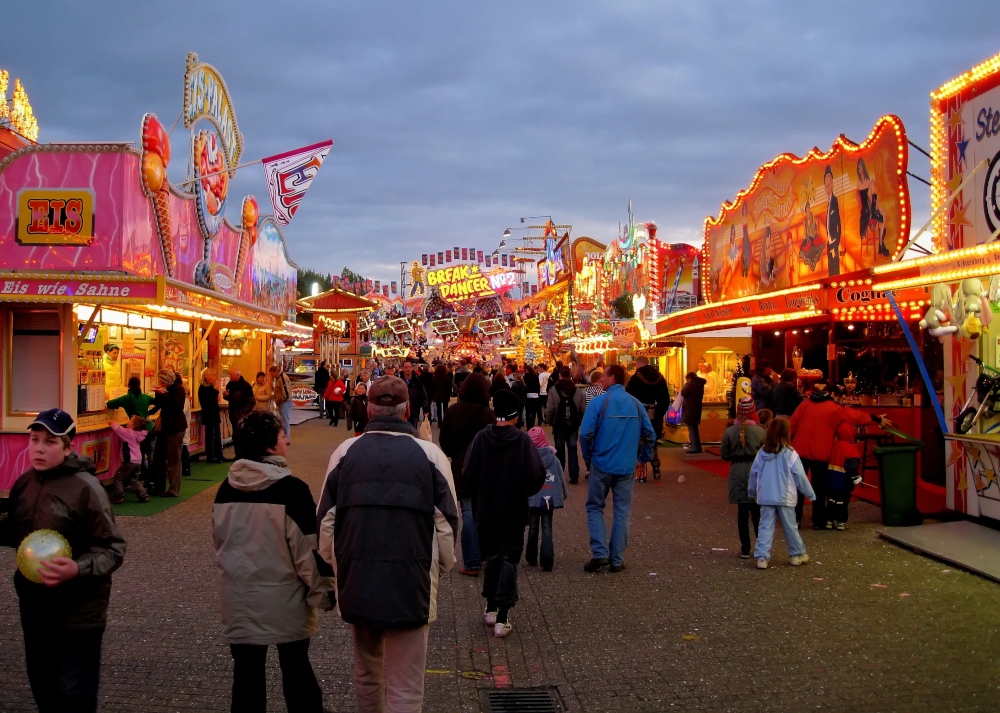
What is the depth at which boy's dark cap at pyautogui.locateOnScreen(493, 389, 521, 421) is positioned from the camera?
6672mm

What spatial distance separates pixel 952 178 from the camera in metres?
10.1

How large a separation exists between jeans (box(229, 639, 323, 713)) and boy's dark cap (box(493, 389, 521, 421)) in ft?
9.64

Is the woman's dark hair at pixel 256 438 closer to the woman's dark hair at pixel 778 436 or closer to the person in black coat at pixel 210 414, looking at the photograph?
the woman's dark hair at pixel 778 436

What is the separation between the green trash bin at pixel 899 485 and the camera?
31.6 feet

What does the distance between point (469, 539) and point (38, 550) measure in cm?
458

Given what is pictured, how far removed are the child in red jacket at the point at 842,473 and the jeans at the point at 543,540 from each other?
136 inches

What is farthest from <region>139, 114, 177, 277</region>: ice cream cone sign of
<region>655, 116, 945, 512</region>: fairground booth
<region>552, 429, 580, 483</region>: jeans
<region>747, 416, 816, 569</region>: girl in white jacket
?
<region>747, 416, 816, 569</region>: girl in white jacket

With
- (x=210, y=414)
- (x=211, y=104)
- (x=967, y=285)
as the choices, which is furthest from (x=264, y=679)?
(x=211, y=104)

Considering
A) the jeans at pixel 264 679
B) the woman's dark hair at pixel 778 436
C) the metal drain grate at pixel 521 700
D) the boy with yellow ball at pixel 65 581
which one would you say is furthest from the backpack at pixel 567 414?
the boy with yellow ball at pixel 65 581

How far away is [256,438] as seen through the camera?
3.94 m

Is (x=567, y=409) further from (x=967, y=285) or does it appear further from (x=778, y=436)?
(x=967, y=285)

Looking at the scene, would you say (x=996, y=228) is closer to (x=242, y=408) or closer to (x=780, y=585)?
(x=780, y=585)

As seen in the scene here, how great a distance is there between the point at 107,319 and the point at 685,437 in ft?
38.5

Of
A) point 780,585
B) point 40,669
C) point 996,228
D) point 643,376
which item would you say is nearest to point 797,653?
point 780,585
